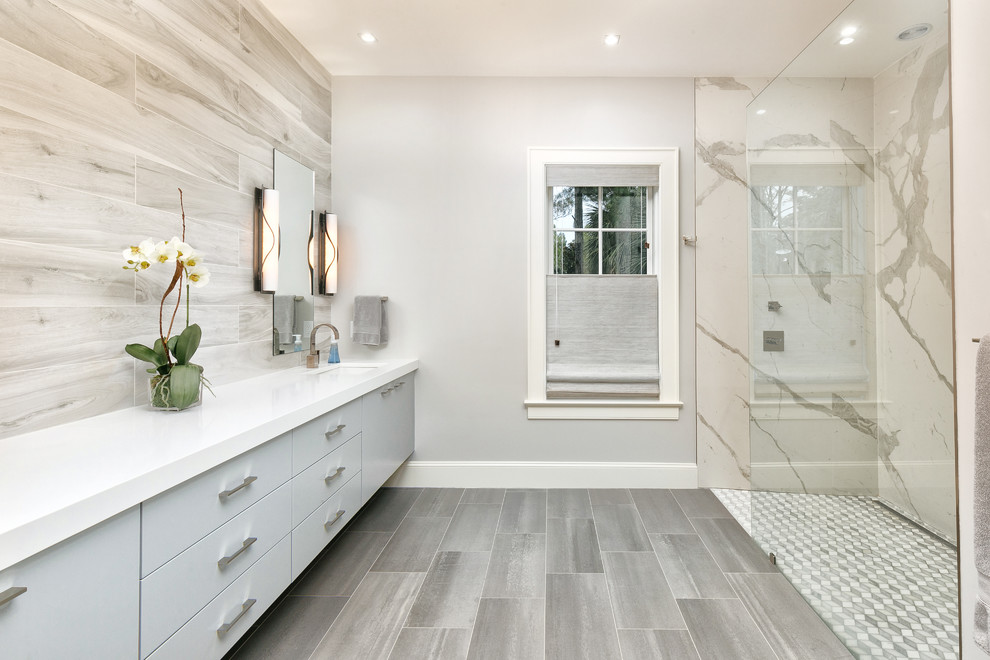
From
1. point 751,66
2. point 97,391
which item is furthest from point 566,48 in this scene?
point 97,391

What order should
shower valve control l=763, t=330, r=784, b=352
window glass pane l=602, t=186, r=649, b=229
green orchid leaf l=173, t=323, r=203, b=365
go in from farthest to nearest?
window glass pane l=602, t=186, r=649, b=229 → shower valve control l=763, t=330, r=784, b=352 → green orchid leaf l=173, t=323, r=203, b=365

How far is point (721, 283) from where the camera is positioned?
319cm

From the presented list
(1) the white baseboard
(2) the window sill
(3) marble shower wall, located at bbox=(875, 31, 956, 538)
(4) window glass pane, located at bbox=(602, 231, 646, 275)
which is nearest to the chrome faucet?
(1) the white baseboard

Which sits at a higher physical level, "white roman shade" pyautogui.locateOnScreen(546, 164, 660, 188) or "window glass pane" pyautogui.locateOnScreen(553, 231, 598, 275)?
"white roman shade" pyautogui.locateOnScreen(546, 164, 660, 188)

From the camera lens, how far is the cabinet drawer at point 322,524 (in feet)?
5.83

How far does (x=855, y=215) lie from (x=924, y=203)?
264 mm

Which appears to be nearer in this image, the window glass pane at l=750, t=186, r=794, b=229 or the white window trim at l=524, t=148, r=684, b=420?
the window glass pane at l=750, t=186, r=794, b=229

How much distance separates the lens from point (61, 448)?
4.11 feet

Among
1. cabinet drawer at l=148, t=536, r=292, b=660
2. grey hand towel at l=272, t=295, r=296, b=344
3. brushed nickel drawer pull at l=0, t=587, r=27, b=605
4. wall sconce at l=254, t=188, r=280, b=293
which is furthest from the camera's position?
grey hand towel at l=272, t=295, r=296, b=344

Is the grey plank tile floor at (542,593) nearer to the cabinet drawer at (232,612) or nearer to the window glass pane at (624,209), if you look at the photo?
the cabinet drawer at (232,612)

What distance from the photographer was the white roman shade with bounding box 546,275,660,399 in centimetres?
321

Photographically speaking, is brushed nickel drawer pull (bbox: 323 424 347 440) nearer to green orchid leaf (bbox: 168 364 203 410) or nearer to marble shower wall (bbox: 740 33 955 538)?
green orchid leaf (bbox: 168 364 203 410)

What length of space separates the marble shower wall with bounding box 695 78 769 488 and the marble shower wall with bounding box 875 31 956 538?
1.67 metres

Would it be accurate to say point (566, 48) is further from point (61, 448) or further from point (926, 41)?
point (61, 448)
